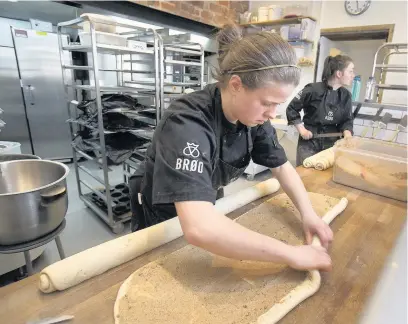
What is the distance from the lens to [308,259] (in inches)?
24.4

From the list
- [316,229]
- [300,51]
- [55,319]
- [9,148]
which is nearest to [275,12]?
[300,51]

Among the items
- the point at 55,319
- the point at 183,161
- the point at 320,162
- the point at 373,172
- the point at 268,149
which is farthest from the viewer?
the point at 320,162

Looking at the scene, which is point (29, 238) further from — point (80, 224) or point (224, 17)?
point (224, 17)

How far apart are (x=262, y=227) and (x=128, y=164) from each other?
186cm

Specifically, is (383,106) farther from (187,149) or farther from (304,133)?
(187,149)

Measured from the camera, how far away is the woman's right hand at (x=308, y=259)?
23.9 inches

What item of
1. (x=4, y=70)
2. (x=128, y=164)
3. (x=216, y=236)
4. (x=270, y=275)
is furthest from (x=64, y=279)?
(x=4, y=70)

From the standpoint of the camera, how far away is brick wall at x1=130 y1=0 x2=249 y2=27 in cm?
284

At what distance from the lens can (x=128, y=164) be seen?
2.46 meters

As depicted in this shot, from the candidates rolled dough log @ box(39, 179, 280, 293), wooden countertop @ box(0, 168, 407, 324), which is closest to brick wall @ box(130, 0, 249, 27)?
rolled dough log @ box(39, 179, 280, 293)

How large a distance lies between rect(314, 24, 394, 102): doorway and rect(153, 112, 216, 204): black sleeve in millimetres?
2918

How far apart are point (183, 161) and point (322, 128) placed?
1.83 m

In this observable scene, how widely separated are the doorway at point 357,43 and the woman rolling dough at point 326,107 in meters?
1.15

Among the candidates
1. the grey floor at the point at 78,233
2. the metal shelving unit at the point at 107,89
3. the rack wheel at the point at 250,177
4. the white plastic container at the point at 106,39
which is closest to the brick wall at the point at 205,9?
the metal shelving unit at the point at 107,89
